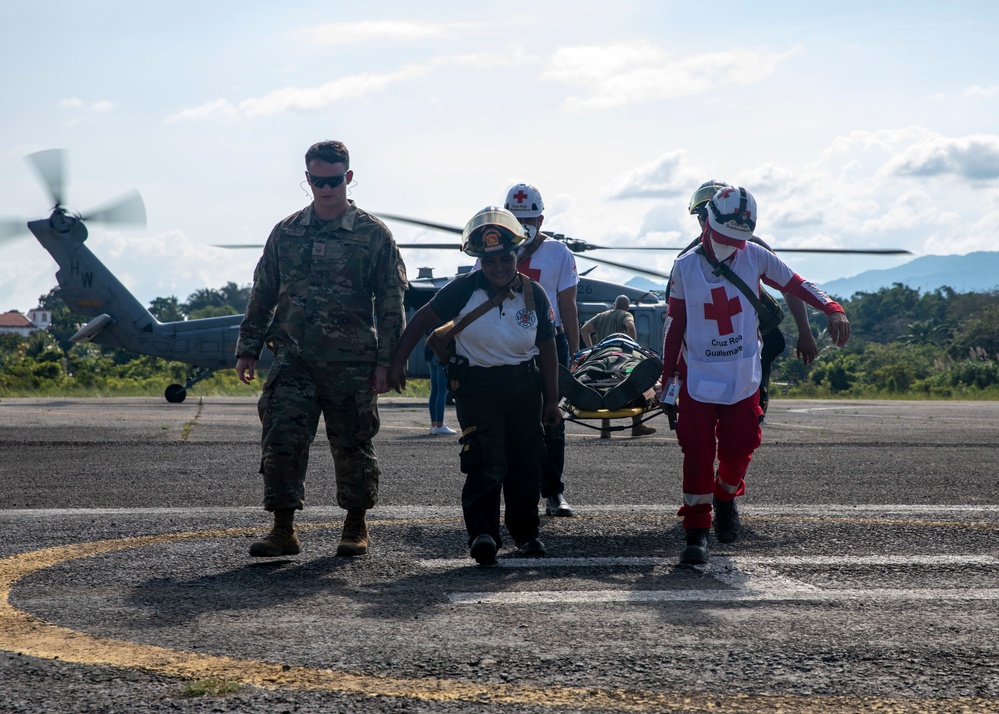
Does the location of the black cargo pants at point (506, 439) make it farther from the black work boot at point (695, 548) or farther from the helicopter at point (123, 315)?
the helicopter at point (123, 315)

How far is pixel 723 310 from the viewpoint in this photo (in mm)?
5973

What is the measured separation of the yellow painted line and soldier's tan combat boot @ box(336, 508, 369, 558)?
6.50 ft

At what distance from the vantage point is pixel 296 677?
11.0 feet

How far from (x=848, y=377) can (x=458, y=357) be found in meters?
55.6

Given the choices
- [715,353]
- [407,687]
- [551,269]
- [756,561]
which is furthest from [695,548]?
[407,687]

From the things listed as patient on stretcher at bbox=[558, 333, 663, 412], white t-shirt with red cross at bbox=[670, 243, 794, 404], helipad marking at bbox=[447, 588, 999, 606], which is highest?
white t-shirt with red cross at bbox=[670, 243, 794, 404]

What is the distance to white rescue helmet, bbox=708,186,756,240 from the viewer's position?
5992 millimetres

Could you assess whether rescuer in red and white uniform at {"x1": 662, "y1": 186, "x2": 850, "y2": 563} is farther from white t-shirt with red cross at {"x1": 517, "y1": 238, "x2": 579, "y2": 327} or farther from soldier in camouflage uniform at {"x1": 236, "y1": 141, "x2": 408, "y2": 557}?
soldier in camouflage uniform at {"x1": 236, "y1": 141, "x2": 408, "y2": 557}

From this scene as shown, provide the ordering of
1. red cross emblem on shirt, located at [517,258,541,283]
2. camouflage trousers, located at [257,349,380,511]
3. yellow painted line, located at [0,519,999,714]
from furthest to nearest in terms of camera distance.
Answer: red cross emblem on shirt, located at [517,258,541,283] < camouflage trousers, located at [257,349,380,511] < yellow painted line, located at [0,519,999,714]

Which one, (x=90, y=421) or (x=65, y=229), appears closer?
(x=90, y=421)

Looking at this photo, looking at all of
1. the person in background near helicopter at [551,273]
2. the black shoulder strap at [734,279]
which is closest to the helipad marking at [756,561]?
the black shoulder strap at [734,279]

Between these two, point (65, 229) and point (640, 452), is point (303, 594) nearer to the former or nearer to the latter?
point (640, 452)

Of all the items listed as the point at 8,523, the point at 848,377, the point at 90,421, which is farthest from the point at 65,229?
the point at 848,377

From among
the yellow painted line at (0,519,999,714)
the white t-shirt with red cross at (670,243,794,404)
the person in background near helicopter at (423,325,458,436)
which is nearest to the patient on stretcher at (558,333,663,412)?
the white t-shirt with red cross at (670,243,794,404)
